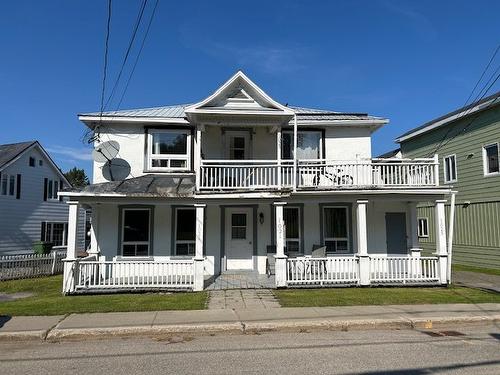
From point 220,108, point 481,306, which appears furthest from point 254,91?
point 481,306

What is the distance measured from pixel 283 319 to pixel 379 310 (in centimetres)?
248

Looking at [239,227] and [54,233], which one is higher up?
[239,227]

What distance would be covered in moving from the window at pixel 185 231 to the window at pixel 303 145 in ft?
14.4

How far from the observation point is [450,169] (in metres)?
22.0

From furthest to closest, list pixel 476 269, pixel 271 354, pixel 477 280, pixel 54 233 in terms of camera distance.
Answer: pixel 54 233 < pixel 476 269 < pixel 477 280 < pixel 271 354

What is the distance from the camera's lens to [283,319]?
8.98 m

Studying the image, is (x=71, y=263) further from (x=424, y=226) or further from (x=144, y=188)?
(x=424, y=226)

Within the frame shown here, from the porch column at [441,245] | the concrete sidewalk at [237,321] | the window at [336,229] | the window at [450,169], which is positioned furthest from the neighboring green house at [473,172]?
the concrete sidewalk at [237,321]

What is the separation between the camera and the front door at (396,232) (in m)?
16.4

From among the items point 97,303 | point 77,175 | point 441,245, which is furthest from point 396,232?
point 77,175

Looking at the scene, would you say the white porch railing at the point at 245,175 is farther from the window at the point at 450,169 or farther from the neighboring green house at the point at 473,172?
the window at the point at 450,169

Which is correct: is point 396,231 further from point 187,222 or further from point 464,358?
point 464,358

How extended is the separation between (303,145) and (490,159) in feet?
28.6

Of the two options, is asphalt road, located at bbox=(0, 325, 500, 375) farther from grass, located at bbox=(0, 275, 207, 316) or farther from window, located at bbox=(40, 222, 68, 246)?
window, located at bbox=(40, 222, 68, 246)
